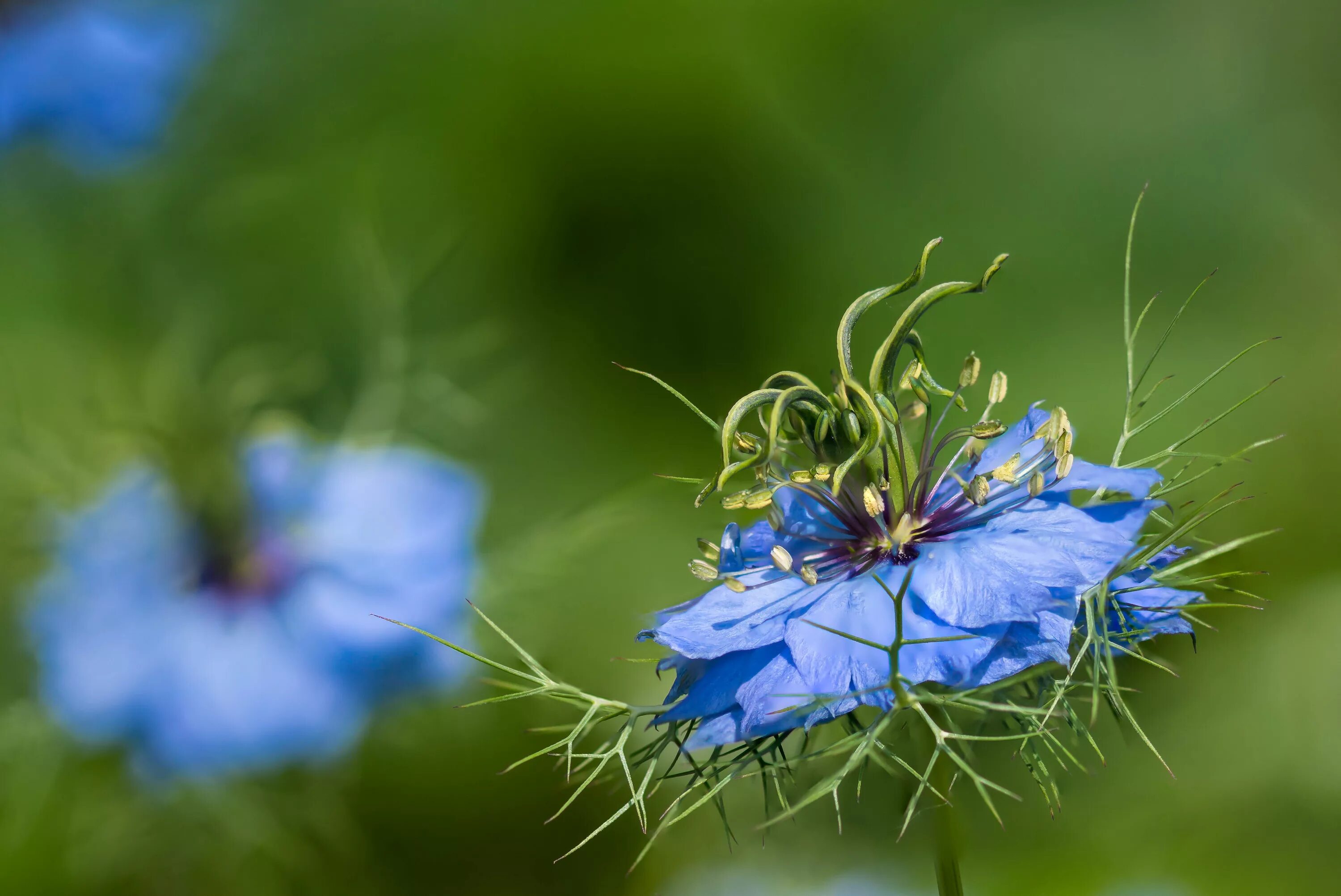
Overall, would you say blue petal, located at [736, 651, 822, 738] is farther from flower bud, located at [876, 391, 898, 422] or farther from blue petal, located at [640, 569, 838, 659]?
flower bud, located at [876, 391, 898, 422]

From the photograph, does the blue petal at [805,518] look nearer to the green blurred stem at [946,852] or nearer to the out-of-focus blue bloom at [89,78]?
the green blurred stem at [946,852]

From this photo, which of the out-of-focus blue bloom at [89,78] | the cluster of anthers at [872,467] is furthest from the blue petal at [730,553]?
the out-of-focus blue bloom at [89,78]

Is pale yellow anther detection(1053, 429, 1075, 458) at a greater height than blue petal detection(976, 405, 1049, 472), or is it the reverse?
blue petal detection(976, 405, 1049, 472)

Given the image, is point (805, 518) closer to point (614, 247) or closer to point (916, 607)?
point (916, 607)

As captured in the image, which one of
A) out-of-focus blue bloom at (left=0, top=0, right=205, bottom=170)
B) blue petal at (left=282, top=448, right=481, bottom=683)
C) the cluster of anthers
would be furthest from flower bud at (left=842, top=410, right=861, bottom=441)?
out-of-focus blue bloom at (left=0, top=0, right=205, bottom=170)

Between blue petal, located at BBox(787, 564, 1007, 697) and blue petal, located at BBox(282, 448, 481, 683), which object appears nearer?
blue petal, located at BBox(787, 564, 1007, 697)

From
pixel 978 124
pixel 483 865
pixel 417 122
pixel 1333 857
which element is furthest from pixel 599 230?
pixel 1333 857
